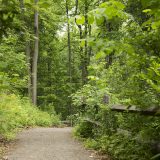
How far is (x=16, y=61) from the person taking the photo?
12922mm

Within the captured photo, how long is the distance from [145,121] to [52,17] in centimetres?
2050

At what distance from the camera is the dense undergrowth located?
10867 millimetres

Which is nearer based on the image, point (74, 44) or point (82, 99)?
point (82, 99)

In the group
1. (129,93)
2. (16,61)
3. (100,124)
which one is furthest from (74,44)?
(129,93)

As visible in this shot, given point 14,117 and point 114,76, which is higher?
point 114,76

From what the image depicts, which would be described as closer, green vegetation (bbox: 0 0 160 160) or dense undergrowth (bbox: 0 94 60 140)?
green vegetation (bbox: 0 0 160 160)

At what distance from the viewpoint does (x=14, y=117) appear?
14.9 meters

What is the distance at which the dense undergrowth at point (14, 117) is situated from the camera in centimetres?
1087

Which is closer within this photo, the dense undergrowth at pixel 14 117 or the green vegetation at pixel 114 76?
the green vegetation at pixel 114 76

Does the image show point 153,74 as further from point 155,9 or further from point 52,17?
point 52,17

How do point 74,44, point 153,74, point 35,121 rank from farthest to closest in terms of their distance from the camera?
point 74,44, point 35,121, point 153,74

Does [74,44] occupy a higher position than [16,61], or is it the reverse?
[74,44]

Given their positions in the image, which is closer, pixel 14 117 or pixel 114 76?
pixel 114 76

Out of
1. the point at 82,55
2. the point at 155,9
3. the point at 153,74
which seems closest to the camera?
the point at 155,9
